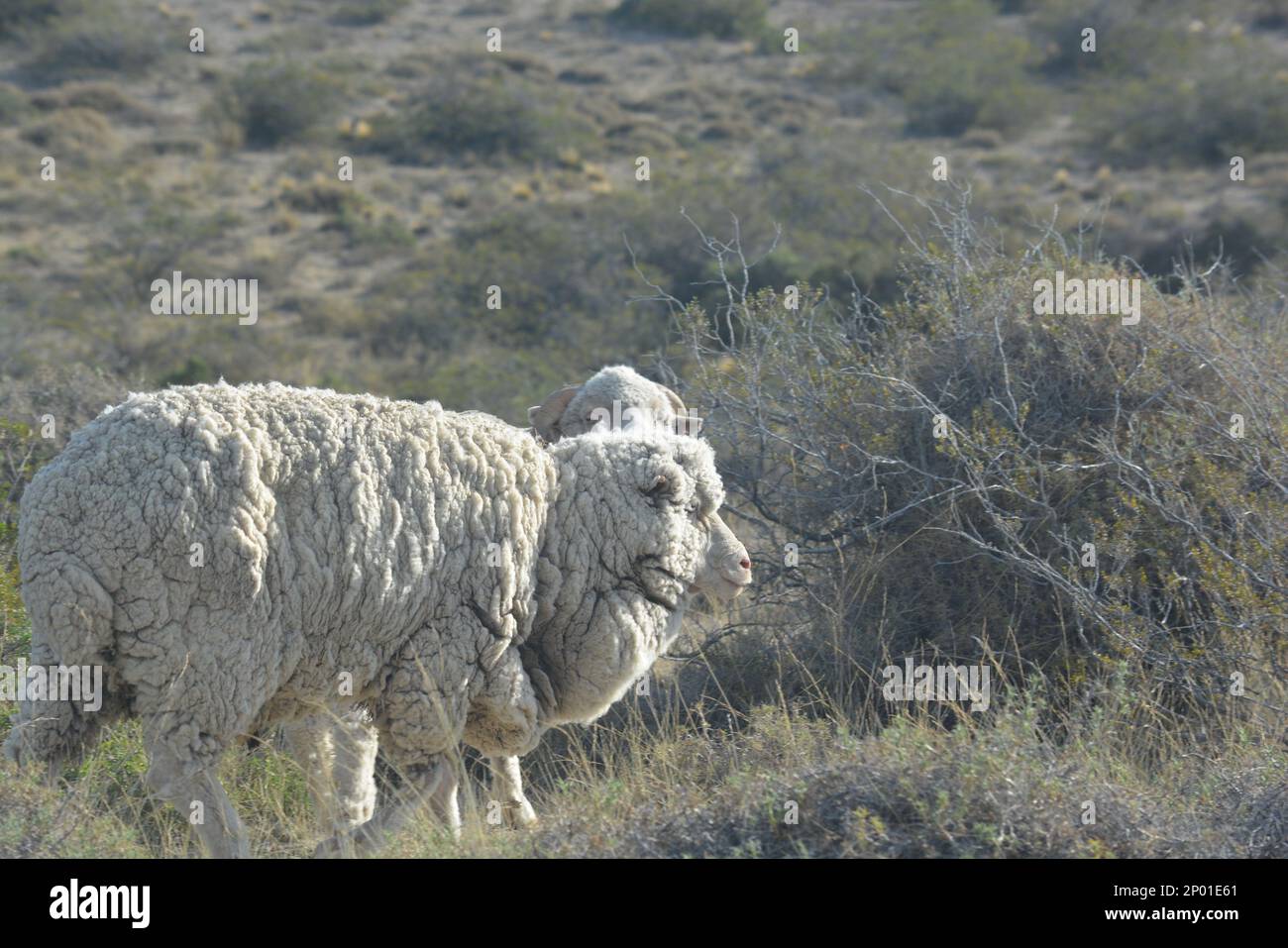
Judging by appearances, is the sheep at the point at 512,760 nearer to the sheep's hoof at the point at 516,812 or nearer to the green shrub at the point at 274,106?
the sheep's hoof at the point at 516,812

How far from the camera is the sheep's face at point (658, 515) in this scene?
18.3 feet

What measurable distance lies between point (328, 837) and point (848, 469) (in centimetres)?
324

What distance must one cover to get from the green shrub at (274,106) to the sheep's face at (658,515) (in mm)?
26084

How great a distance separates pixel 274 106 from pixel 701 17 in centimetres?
1168

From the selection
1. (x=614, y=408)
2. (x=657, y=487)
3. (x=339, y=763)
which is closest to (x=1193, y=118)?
(x=614, y=408)

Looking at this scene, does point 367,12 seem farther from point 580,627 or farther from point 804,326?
point 580,627

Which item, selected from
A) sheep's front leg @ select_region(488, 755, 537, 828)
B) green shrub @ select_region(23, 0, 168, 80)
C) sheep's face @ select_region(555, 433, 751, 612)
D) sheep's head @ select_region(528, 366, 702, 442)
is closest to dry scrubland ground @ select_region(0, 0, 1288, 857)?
green shrub @ select_region(23, 0, 168, 80)

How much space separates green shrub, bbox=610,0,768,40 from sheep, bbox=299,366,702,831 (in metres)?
31.1

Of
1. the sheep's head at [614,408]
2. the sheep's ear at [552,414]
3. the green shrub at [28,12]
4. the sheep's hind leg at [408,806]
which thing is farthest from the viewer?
the green shrub at [28,12]

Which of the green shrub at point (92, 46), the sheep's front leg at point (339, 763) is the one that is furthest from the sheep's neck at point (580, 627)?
the green shrub at point (92, 46)

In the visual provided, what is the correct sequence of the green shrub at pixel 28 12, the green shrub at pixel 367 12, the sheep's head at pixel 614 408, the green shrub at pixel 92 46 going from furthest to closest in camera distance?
the green shrub at pixel 367 12, the green shrub at pixel 28 12, the green shrub at pixel 92 46, the sheep's head at pixel 614 408

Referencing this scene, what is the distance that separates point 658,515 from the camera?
562cm

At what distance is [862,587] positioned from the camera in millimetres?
6922

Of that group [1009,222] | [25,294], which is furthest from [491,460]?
[1009,222]
